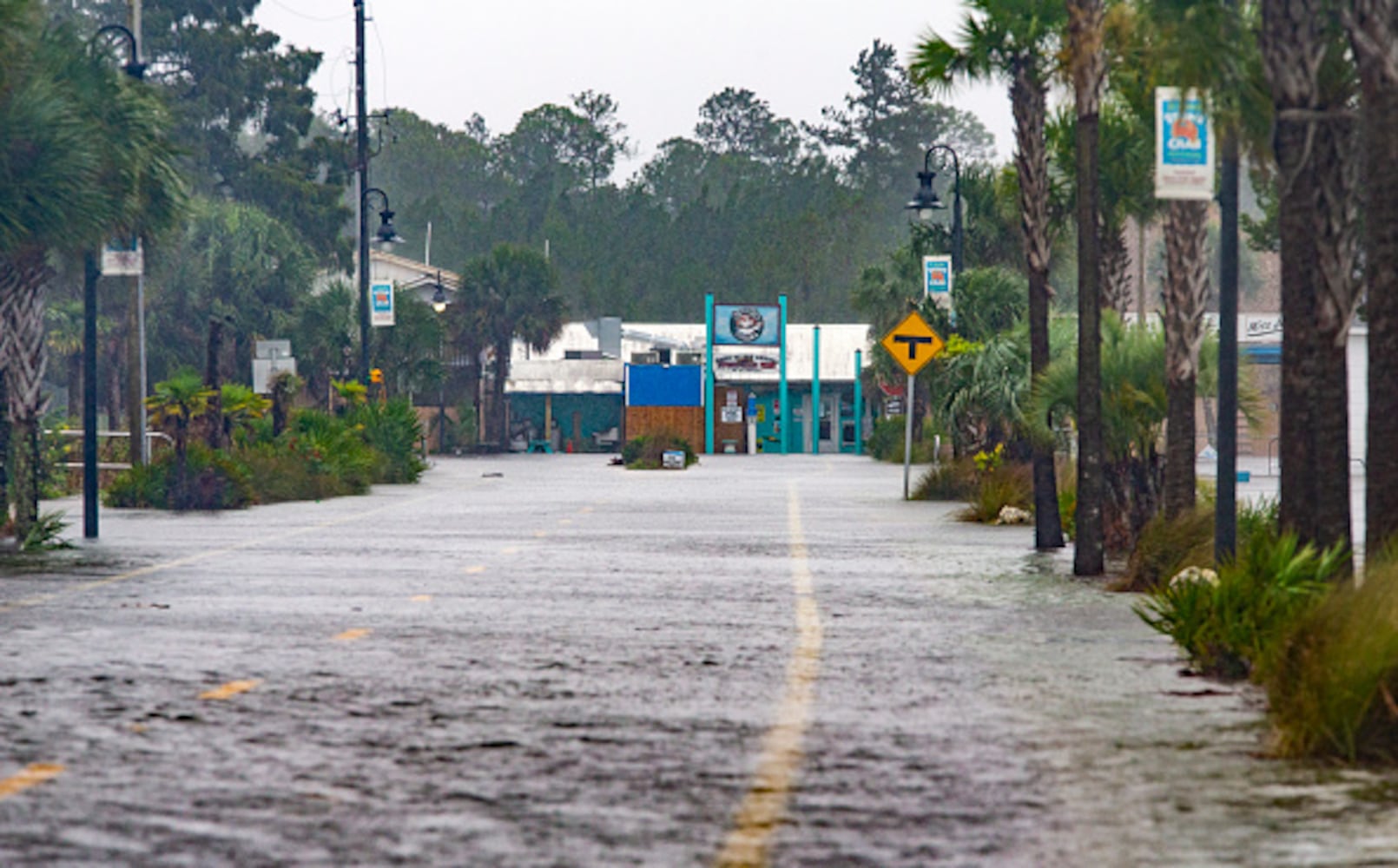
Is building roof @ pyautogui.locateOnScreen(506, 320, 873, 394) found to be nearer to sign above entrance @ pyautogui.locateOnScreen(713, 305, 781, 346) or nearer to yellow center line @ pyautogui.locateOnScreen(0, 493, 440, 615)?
sign above entrance @ pyautogui.locateOnScreen(713, 305, 781, 346)

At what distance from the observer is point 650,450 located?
209 ft

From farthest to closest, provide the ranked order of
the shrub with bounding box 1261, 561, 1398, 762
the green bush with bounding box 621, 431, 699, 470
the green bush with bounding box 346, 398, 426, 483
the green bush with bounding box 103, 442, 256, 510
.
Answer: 1. the green bush with bounding box 621, 431, 699, 470
2. the green bush with bounding box 346, 398, 426, 483
3. the green bush with bounding box 103, 442, 256, 510
4. the shrub with bounding box 1261, 561, 1398, 762

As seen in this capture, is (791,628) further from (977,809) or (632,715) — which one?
(977,809)

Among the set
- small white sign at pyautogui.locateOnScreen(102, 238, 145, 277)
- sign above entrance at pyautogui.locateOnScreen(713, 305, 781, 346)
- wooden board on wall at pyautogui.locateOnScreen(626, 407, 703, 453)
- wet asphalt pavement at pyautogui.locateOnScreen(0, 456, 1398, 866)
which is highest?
sign above entrance at pyautogui.locateOnScreen(713, 305, 781, 346)

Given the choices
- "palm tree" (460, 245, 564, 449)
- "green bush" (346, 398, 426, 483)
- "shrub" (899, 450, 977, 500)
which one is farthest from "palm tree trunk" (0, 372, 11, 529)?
"palm tree" (460, 245, 564, 449)

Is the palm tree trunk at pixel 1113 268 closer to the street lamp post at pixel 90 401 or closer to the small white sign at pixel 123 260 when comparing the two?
the small white sign at pixel 123 260

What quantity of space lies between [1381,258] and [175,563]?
12.9m

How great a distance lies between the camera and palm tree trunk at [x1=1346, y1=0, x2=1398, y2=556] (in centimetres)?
1286

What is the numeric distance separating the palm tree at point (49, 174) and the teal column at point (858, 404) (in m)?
60.2

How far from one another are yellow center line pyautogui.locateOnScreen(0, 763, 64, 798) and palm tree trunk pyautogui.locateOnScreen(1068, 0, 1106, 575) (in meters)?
13.2

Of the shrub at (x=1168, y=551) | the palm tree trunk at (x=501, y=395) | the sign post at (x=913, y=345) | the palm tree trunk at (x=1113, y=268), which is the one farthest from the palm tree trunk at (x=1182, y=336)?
the palm tree trunk at (x=501, y=395)

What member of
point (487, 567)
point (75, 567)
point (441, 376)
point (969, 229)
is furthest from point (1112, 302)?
point (441, 376)

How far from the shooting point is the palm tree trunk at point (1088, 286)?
20375mm

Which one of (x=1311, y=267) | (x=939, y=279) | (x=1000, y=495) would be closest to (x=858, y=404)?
(x=939, y=279)
